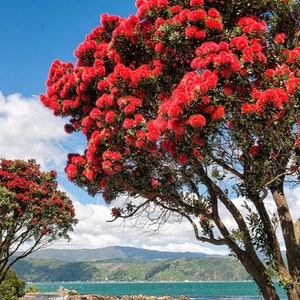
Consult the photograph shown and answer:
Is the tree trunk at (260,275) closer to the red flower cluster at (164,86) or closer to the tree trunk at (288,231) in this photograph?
the tree trunk at (288,231)

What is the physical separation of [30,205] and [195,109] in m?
19.8

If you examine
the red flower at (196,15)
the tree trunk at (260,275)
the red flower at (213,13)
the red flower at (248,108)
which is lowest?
the tree trunk at (260,275)

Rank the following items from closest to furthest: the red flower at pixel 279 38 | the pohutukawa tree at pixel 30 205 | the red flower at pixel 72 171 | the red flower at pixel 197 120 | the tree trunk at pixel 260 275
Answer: the red flower at pixel 197 120 < the red flower at pixel 279 38 < the tree trunk at pixel 260 275 < the red flower at pixel 72 171 < the pohutukawa tree at pixel 30 205

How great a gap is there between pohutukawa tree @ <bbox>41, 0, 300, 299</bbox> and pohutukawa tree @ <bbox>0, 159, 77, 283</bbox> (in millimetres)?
14483

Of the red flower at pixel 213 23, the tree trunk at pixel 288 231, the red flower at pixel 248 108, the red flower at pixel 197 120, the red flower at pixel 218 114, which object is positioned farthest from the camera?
the tree trunk at pixel 288 231

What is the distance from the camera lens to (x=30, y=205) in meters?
25.7

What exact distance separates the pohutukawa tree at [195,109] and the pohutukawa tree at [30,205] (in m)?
14.5

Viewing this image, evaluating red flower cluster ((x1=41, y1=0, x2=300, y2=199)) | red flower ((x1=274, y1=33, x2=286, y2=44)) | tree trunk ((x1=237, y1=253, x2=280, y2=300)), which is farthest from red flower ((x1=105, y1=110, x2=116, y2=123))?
tree trunk ((x1=237, y1=253, x2=280, y2=300))

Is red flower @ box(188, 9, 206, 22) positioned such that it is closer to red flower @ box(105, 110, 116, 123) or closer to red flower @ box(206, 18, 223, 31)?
red flower @ box(206, 18, 223, 31)

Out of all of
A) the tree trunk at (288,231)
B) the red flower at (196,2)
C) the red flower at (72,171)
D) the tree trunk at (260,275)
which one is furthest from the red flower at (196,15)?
the tree trunk at (260,275)

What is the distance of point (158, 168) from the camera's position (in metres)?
10.7

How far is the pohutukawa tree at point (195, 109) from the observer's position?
8.30 metres

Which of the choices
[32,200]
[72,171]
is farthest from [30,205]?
[72,171]

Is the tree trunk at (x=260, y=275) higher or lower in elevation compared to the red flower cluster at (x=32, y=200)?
lower
